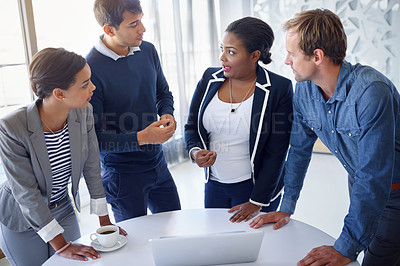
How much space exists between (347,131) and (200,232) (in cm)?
68

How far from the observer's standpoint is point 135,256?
1399 millimetres

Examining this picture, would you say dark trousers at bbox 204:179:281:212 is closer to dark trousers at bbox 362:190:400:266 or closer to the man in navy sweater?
the man in navy sweater

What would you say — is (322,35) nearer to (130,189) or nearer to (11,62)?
(130,189)

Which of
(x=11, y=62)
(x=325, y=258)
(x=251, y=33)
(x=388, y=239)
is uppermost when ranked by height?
(x=251, y=33)

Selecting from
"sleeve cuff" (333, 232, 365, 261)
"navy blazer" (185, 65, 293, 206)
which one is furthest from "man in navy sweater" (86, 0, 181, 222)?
"sleeve cuff" (333, 232, 365, 261)

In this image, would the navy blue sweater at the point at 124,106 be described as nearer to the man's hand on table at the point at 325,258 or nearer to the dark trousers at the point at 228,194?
the dark trousers at the point at 228,194

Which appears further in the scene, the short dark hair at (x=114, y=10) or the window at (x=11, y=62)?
the window at (x=11, y=62)

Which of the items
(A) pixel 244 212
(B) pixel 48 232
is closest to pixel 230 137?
(A) pixel 244 212

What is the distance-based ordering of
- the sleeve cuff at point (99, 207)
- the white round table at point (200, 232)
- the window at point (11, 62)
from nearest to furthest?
the white round table at point (200, 232), the sleeve cuff at point (99, 207), the window at point (11, 62)

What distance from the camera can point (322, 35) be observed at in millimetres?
1399

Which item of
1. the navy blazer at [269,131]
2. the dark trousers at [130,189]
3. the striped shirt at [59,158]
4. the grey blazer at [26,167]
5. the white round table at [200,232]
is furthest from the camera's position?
the dark trousers at [130,189]

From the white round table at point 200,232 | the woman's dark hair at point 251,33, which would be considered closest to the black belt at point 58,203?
the white round table at point 200,232

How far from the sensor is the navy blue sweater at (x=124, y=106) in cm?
191

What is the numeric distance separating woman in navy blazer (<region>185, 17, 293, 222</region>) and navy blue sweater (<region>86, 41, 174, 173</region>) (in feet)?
0.92
